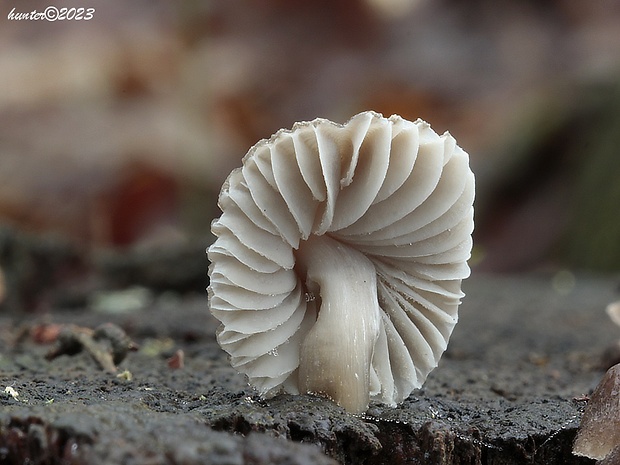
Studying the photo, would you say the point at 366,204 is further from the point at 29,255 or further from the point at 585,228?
the point at 585,228

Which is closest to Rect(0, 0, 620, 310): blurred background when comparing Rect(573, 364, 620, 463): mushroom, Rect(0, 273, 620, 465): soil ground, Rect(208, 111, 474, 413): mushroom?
Rect(0, 273, 620, 465): soil ground

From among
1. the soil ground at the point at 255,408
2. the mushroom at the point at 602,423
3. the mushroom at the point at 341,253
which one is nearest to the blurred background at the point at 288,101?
the soil ground at the point at 255,408

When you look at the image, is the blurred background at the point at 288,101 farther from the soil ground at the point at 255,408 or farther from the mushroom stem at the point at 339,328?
the mushroom stem at the point at 339,328

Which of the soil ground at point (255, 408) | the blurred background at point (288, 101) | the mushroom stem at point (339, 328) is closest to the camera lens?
the soil ground at point (255, 408)

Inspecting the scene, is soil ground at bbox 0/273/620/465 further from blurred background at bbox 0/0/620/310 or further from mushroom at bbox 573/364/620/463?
blurred background at bbox 0/0/620/310

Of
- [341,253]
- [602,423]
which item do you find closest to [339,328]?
[341,253]

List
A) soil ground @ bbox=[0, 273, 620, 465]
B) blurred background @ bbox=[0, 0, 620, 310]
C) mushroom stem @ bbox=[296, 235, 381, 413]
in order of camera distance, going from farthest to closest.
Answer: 1. blurred background @ bbox=[0, 0, 620, 310]
2. mushroom stem @ bbox=[296, 235, 381, 413]
3. soil ground @ bbox=[0, 273, 620, 465]

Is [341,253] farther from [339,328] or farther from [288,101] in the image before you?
[288,101]
